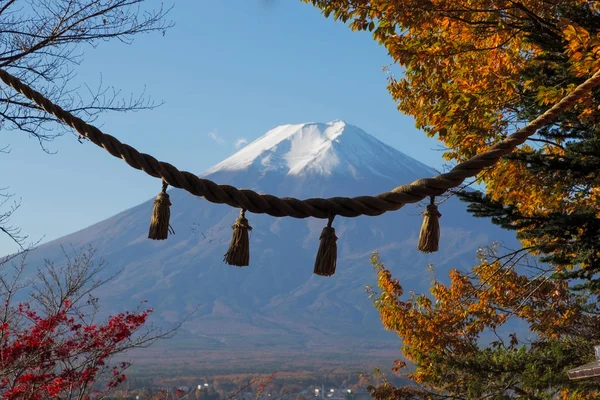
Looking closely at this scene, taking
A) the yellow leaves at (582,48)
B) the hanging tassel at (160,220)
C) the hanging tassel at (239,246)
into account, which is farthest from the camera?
the yellow leaves at (582,48)

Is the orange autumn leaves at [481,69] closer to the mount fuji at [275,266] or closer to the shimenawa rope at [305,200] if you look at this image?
the shimenawa rope at [305,200]

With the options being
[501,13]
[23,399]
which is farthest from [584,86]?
[23,399]

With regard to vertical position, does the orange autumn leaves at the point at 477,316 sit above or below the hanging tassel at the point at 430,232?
→ below

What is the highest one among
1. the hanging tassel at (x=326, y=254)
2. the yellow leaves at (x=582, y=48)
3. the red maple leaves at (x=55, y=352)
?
the yellow leaves at (x=582, y=48)

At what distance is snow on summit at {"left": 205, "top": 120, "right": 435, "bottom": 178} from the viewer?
570ft

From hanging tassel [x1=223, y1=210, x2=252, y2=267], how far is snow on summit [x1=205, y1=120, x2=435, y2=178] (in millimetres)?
163158

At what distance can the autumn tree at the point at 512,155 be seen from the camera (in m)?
7.34

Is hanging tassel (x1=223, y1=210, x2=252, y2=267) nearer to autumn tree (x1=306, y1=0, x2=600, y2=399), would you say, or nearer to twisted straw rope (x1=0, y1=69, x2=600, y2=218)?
twisted straw rope (x1=0, y1=69, x2=600, y2=218)

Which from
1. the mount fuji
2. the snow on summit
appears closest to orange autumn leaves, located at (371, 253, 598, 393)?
the mount fuji

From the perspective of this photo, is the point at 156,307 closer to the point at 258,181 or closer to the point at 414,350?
the point at 258,181

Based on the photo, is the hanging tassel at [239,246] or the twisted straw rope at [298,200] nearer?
the twisted straw rope at [298,200]

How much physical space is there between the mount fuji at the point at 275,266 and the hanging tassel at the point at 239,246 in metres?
92.1

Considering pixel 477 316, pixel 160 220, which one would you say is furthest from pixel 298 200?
Result: pixel 477 316

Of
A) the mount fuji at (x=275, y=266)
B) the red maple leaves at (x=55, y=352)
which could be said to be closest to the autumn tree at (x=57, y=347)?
the red maple leaves at (x=55, y=352)
